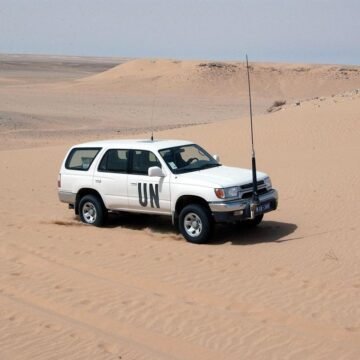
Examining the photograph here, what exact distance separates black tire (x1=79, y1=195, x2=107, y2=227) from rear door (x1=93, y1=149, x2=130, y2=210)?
15 centimetres

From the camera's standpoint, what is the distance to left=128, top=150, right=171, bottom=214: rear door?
11.1m

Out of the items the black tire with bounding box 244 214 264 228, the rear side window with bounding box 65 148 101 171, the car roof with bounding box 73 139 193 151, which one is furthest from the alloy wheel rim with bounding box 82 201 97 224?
the black tire with bounding box 244 214 264 228

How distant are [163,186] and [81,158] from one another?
2.14m

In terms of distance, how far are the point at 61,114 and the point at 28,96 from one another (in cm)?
1325

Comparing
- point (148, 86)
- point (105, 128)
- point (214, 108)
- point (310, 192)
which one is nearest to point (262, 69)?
point (148, 86)

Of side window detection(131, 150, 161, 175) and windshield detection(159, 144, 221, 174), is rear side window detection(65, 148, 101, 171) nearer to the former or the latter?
side window detection(131, 150, 161, 175)

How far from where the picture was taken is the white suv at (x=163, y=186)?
10523 mm

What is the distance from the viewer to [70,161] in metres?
12.6

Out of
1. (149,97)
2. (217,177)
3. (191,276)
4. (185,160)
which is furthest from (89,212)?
(149,97)

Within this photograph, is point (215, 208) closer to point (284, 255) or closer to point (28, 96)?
point (284, 255)

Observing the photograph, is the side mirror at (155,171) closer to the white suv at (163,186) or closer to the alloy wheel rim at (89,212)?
the white suv at (163,186)

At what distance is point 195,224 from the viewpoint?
10.8 meters

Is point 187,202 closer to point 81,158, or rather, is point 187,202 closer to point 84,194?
point 84,194

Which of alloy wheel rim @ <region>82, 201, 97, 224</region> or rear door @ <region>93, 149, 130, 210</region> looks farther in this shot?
alloy wheel rim @ <region>82, 201, 97, 224</region>
